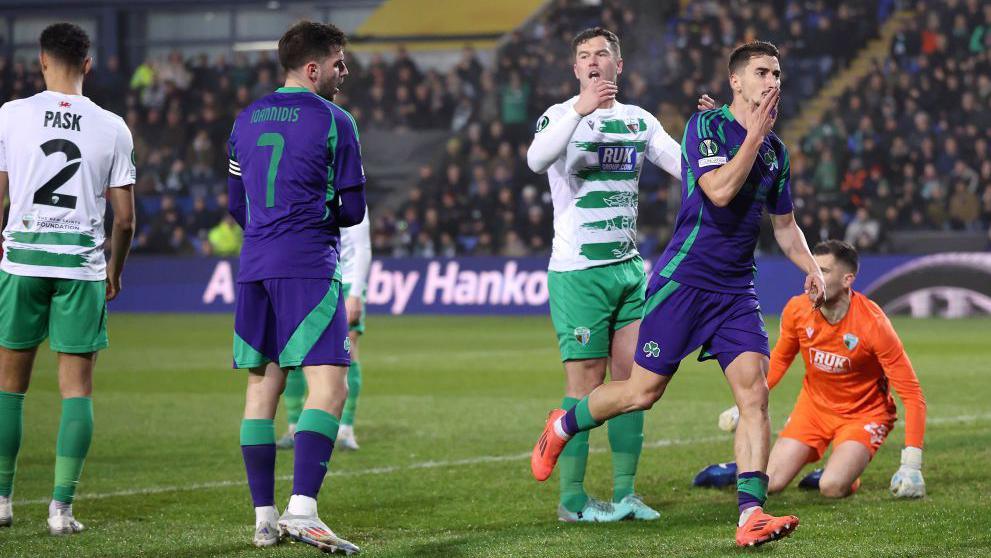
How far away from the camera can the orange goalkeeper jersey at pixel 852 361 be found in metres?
6.64

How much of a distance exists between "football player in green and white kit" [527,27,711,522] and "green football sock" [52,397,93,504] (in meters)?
2.18

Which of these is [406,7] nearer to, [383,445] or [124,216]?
[383,445]

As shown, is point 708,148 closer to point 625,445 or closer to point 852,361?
point 625,445

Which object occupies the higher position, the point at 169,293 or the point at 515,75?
the point at 515,75

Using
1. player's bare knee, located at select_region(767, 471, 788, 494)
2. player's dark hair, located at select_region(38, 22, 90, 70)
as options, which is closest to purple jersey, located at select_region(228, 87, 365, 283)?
player's dark hair, located at select_region(38, 22, 90, 70)

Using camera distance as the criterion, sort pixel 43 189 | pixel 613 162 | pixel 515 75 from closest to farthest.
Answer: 1. pixel 43 189
2. pixel 613 162
3. pixel 515 75

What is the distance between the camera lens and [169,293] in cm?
2377

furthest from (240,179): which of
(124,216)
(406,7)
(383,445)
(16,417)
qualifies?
(406,7)

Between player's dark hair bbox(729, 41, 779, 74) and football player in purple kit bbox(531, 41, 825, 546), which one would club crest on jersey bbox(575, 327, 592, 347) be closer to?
football player in purple kit bbox(531, 41, 825, 546)

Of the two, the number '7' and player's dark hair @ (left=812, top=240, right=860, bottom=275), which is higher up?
the number '7'

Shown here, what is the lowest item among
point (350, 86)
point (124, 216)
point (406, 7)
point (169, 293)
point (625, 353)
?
point (169, 293)

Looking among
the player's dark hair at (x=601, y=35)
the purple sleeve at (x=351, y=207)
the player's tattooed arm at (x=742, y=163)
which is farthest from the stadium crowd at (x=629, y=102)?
the purple sleeve at (x=351, y=207)

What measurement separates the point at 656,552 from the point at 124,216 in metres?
2.80

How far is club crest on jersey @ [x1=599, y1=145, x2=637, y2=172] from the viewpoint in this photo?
20.5 ft
